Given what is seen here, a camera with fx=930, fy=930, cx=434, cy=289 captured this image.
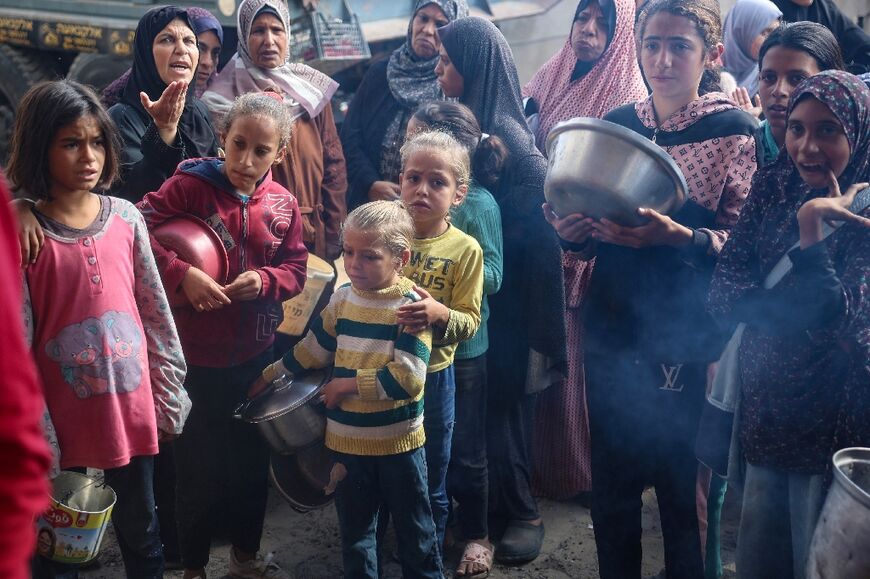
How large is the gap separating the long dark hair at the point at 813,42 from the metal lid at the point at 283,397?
1882 mm

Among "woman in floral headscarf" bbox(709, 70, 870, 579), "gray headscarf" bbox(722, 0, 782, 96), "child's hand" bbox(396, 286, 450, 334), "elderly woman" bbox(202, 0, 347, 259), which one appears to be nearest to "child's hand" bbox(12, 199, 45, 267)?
"child's hand" bbox(396, 286, 450, 334)

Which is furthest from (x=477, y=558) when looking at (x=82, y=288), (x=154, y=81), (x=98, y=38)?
(x=98, y=38)

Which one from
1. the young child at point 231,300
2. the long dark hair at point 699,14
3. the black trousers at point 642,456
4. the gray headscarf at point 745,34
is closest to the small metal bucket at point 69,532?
the young child at point 231,300

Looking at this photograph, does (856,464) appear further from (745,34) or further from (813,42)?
(745,34)

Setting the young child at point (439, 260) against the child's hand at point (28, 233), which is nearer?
the child's hand at point (28, 233)

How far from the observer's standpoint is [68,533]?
105 inches

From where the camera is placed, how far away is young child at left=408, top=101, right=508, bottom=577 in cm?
350

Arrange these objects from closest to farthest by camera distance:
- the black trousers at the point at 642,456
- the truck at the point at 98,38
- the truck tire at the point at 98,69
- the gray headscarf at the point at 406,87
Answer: the black trousers at the point at 642,456
the gray headscarf at the point at 406,87
the truck tire at the point at 98,69
the truck at the point at 98,38

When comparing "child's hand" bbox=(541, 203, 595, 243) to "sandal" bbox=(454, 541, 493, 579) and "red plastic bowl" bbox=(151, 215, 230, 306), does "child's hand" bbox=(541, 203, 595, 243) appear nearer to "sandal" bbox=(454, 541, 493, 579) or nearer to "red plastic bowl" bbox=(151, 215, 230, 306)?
"red plastic bowl" bbox=(151, 215, 230, 306)

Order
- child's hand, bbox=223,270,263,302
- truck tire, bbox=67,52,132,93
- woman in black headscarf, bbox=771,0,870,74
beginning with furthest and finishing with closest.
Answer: truck tire, bbox=67,52,132,93 → woman in black headscarf, bbox=771,0,870,74 → child's hand, bbox=223,270,263,302

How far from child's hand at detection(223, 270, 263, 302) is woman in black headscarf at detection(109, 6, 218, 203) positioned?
0.58 metres

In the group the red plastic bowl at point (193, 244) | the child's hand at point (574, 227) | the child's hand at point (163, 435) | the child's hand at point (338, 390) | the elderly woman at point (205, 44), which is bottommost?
the child's hand at point (163, 435)

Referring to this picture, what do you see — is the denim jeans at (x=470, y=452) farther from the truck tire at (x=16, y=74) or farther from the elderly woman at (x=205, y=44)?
the truck tire at (x=16, y=74)

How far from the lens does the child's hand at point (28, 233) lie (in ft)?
8.59
